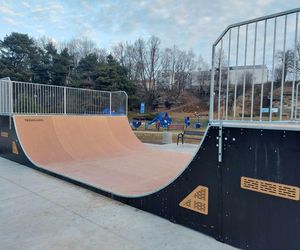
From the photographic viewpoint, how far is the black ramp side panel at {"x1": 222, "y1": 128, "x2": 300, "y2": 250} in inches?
87.4

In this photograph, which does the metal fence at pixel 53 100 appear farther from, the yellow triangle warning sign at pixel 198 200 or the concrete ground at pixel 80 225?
the yellow triangle warning sign at pixel 198 200

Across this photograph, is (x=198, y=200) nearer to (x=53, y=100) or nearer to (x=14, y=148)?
(x=14, y=148)

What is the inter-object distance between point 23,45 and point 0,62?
4903 mm

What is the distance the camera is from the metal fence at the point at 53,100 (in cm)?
779

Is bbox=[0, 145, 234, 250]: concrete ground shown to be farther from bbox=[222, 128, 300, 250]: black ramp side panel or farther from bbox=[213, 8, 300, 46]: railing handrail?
bbox=[213, 8, 300, 46]: railing handrail

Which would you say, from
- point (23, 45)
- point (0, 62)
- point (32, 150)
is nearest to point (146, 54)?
point (23, 45)

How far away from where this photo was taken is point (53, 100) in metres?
9.60

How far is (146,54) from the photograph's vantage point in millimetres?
47000

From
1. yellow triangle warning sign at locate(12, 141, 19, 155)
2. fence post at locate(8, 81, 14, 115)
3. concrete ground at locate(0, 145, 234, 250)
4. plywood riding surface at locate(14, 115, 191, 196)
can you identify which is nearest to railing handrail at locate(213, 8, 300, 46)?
concrete ground at locate(0, 145, 234, 250)

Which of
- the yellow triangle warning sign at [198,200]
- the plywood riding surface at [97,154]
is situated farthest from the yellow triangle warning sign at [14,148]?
the yellow triangle warning sign at [198,200]

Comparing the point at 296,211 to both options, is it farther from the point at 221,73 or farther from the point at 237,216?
the point at 221,73

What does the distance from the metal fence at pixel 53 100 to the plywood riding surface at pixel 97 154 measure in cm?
99

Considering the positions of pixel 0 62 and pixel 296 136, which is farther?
pixel 0 62

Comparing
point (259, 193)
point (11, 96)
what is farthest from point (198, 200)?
point (11, 96)
